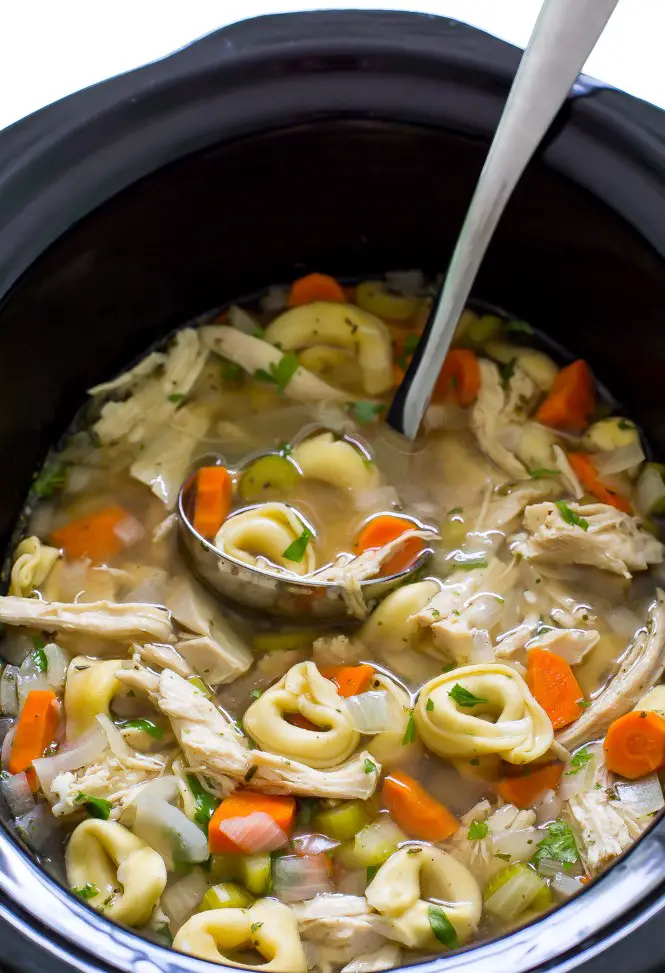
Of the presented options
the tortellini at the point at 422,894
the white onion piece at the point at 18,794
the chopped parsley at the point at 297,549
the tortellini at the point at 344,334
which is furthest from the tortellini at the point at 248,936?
the tortellini at the point at 344,334

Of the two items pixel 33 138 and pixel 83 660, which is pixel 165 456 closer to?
pixel 83 660

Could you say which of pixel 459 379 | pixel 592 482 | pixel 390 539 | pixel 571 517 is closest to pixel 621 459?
pixel 592 482

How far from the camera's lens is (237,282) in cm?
204

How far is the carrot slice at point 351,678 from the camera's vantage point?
1633 mm

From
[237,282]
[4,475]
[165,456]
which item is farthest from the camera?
[237,282]

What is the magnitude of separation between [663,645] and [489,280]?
805 millimetres

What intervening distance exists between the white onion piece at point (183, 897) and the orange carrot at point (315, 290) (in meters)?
1.15

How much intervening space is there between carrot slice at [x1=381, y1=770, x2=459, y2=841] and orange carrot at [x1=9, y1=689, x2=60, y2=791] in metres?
0.55

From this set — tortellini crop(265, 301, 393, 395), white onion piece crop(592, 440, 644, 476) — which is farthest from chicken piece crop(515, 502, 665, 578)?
tortellini crop(265, 301, 393, 395)

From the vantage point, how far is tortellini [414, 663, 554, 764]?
1527 mm

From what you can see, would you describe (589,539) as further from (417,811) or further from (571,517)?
(417,811)

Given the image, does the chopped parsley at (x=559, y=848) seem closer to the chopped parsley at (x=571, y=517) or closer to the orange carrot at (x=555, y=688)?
the orange carrot at (x=555, y=688)

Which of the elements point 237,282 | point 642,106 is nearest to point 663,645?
point 642,106

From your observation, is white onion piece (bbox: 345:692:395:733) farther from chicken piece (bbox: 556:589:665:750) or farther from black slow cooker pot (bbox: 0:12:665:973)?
black slow cooker pot (bbox: 0:12:665:973)
